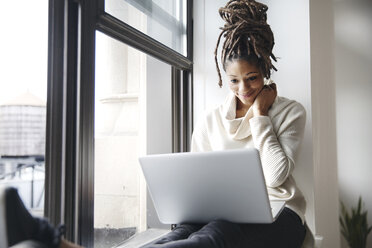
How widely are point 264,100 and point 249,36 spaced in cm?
24

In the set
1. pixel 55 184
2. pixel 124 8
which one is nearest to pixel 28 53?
pixel 55 184

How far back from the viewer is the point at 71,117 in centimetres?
99

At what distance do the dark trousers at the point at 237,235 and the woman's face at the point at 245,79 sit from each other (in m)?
0.42

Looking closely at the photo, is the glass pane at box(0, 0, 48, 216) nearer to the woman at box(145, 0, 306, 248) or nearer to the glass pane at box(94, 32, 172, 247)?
the glass pane at box(94, 32, 172, 247)

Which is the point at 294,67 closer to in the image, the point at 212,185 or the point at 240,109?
the point at 240,109

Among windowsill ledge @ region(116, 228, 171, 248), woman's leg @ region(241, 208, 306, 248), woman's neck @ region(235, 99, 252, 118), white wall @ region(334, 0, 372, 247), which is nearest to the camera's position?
woman's leg @ region(241, 208, 306, 248)

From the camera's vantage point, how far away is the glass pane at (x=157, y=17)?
125 cm

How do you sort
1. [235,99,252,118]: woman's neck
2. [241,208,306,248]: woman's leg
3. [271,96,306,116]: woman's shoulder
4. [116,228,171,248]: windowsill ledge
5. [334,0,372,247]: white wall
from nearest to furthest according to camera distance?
[241,208,306,248]: woman's leg
[271,96,306,116]: woman's shoulder
[235,99,252,118]: woman's neck
[116,228,171,248]: windowsill ledge
[334,0,372,247]: white wall

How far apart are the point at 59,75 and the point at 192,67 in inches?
35.9

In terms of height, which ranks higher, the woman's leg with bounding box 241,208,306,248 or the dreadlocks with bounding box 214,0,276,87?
the dreadlocks with bounding box 214,0,276,87

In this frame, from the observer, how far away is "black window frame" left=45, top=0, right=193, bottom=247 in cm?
95

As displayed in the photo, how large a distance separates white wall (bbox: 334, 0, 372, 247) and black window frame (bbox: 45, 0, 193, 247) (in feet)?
5.67

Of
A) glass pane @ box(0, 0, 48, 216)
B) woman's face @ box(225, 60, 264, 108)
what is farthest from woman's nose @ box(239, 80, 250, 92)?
glass pane @ box(0, 0, 48, 216)

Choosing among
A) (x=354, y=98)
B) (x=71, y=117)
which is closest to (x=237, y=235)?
(x=71, y=117)
